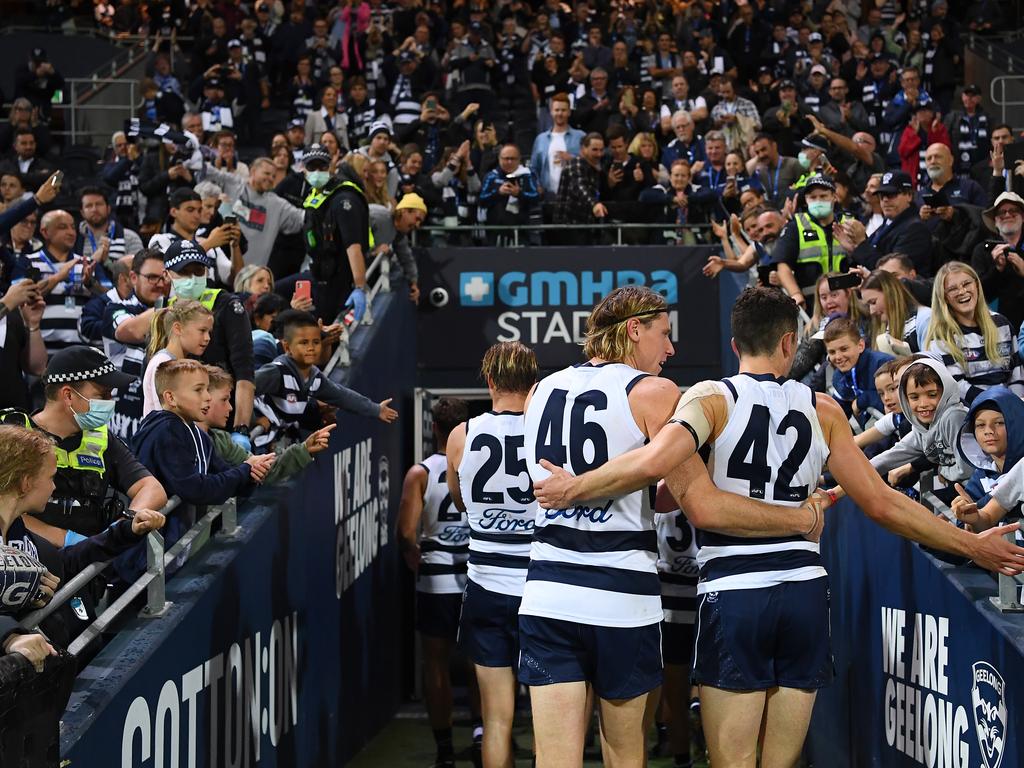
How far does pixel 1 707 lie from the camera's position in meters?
3.26

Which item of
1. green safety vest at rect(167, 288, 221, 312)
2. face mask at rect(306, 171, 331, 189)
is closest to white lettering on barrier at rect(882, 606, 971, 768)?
green safety vest at rect(167, 288, 221, 312)

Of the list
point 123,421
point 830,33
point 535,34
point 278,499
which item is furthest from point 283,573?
point 830,33

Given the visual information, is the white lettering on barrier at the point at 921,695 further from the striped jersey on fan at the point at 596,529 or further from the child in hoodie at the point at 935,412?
the striped jersey on fan at the point at 596,529

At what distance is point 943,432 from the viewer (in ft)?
19.5

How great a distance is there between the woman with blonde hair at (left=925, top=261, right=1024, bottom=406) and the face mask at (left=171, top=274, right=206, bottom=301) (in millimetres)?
3844

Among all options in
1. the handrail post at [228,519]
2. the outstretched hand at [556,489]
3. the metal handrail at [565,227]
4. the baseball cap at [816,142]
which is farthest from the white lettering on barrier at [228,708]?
the baseball cap at [816,142]

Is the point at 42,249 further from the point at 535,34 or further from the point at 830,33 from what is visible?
the point at 830,33

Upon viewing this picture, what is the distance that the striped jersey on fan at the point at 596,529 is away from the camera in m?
4.67

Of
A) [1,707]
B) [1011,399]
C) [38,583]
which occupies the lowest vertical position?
[1,707]

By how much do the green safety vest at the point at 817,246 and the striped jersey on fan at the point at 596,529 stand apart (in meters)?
6.06

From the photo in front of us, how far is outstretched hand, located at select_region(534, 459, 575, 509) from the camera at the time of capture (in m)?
4.59

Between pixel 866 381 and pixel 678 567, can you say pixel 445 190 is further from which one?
pixel 678 567

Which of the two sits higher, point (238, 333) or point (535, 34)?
point (535, 34)

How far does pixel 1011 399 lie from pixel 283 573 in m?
3.54
